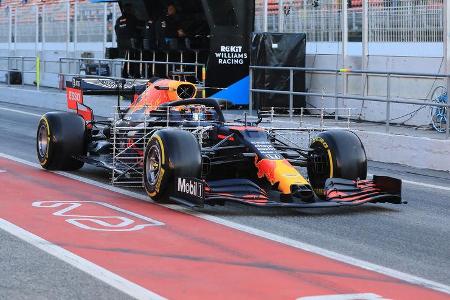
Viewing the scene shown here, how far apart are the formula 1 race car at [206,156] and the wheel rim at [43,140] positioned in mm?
115

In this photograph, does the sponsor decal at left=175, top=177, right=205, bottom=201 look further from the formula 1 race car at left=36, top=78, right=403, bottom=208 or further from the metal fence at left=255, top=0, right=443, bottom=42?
the metal fence at left=255, top=0, right=443, bottom=42

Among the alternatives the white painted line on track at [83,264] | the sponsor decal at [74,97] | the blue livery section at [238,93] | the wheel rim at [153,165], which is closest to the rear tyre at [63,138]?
the sponsor decal at [74,97]

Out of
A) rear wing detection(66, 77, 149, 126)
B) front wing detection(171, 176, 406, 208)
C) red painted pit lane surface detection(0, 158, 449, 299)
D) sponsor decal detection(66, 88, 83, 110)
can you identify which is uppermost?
rear wing detection(66, 77, 149, 126)

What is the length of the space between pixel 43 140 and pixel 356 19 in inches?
392

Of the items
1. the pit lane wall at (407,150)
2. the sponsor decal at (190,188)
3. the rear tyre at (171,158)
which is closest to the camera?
the sponsor decal at (190,188)

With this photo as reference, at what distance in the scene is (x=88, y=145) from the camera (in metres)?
13.8

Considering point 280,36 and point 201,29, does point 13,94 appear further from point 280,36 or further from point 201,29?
point 280,36

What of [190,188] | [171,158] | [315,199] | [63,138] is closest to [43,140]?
[63,138]

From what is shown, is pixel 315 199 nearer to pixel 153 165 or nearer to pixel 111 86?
pixel 153 165

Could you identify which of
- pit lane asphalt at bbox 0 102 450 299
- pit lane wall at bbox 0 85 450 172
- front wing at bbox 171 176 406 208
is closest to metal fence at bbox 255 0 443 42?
pit lane wall at bbox 0 85 450 172

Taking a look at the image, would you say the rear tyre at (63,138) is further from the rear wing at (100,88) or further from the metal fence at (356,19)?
the metal fence at (356,19)

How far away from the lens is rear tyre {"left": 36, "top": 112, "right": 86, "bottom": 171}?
13656 mm

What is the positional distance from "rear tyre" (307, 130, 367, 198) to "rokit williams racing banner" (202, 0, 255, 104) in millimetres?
13580

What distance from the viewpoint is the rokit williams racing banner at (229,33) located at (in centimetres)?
2522
